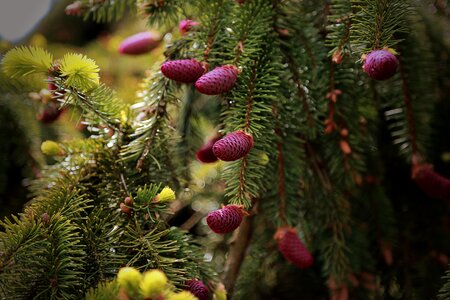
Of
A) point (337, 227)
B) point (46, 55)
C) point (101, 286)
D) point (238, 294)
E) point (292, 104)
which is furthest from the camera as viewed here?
point (238, 294)

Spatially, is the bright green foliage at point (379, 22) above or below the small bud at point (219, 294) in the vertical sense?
above

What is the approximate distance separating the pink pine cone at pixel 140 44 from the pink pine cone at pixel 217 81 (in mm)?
389

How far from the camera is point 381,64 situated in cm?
Result: 58

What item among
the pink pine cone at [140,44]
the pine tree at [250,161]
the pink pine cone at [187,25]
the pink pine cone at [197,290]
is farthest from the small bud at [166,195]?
the pink pine cone at [140,44]

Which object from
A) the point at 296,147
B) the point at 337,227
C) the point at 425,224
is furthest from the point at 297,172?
the point at 425,224

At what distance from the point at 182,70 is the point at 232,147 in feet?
0.51

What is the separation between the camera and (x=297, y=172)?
31.9 inches

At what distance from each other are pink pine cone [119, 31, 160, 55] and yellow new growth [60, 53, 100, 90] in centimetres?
36

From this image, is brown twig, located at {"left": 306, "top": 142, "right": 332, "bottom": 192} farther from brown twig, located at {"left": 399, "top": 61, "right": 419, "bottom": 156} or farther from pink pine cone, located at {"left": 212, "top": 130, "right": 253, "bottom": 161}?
pink pine cone, located at {"left": 212, "top": 130, "right": 253, "bottom": 161}

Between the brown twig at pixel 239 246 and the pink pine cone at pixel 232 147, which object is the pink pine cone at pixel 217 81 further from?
the brown twig at pixel 239 246

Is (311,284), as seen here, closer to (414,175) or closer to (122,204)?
(414,175)

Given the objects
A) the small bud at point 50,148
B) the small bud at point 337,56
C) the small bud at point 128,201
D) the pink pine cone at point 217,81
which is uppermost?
the small bud at point 337,56

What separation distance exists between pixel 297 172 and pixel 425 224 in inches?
17.0

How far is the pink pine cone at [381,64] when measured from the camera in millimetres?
576
